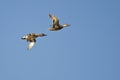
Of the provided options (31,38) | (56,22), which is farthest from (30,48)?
(56,22)

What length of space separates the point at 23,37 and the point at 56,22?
5872 mm

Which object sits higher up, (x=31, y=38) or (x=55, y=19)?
(x=55, y=19)

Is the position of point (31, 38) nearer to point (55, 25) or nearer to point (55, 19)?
point (55, 25)

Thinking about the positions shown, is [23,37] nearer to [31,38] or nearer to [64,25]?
[31,38]

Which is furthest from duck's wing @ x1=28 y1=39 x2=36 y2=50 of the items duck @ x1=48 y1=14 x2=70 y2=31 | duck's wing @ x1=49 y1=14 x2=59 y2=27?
duck's wing @ x1=49 y1=14 x2=59 y2=27

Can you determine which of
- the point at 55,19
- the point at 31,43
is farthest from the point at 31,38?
the point at 55,19

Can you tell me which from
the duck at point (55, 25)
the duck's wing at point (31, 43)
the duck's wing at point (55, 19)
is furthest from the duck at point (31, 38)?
the duck's wing at point (55, 19)

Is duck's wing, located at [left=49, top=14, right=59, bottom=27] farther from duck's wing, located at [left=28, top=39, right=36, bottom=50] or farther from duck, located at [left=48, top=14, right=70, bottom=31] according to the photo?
duck's wing, located at [left=28, top=39, right=36, bottom=50]

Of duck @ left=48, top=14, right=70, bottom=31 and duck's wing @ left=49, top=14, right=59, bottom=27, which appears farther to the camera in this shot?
duck's wing @ left=49, top=14, right=59, bottom=27

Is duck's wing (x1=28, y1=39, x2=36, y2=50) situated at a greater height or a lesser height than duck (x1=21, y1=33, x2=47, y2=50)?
lesser

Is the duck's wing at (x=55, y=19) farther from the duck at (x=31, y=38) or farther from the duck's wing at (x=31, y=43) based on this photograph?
the duck's wing at (x=31, y=43)

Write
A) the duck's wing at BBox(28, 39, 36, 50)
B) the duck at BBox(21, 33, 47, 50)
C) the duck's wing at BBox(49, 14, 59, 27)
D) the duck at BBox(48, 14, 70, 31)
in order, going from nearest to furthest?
the duck's wing at BBox(28, 39, 36, 50) → the duck at BBox(21, 33, 47, 50) → the duck at BBox(48, 14, 70, 31) → the duck's wing at BBox(49, 14, 59, 27)

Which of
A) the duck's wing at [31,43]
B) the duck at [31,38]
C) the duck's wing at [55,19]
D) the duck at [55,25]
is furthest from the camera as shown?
the duck's wing at [55,19]

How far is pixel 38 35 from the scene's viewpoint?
5725cm
